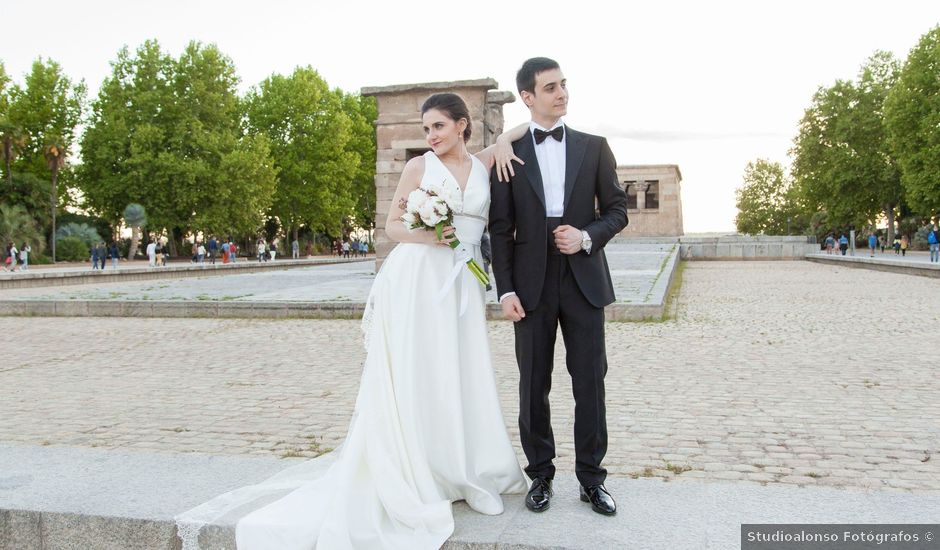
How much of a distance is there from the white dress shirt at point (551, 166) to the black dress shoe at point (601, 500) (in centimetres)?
135

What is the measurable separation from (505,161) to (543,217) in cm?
33

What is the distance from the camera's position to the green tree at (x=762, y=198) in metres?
Result: 97.4

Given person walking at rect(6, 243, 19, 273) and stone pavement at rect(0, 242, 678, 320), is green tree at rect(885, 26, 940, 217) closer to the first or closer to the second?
stone pavement at rect(0, 242, 678, 320)

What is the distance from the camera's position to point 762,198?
10138 cm

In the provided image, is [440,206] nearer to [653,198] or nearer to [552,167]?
[552,167]

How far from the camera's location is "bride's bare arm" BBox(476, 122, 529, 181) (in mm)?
3855

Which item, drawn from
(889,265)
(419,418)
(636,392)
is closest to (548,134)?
(419,418)

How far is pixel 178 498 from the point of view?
4.01m

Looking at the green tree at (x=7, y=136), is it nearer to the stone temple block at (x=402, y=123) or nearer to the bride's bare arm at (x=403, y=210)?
the stone temple block at (x=402, y=123)

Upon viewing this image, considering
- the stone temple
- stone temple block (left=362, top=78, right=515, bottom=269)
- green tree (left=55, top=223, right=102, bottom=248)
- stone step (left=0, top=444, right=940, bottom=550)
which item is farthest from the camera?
green tree (left=55, top=223, right=102, bottom=248)


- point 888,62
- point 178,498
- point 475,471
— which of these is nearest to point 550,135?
point 475,471

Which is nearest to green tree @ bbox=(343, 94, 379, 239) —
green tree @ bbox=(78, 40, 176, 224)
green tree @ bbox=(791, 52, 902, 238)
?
green tree @ bbox=(78, 40, 176, 224)

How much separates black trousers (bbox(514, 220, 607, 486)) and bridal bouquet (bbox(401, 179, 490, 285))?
34 cm

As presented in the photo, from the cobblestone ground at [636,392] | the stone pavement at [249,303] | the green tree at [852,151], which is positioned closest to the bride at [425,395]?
the cobblestone ground at [636,392]
